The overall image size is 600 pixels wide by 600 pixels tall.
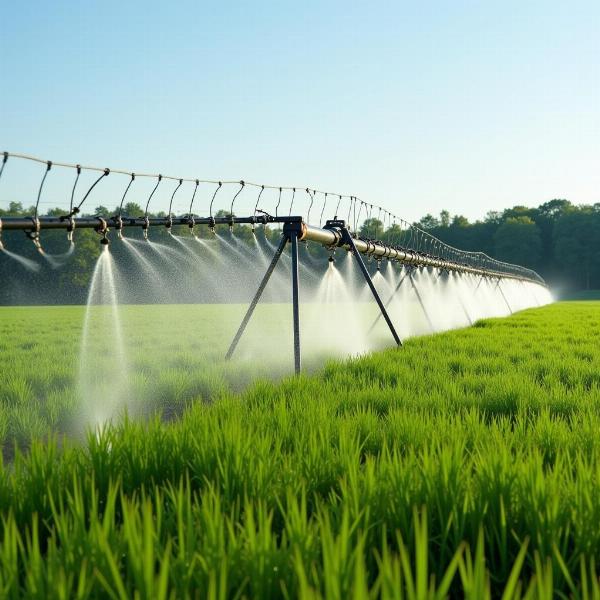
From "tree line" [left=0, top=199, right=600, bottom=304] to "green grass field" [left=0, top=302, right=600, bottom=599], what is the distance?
3250 cm

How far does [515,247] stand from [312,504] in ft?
322

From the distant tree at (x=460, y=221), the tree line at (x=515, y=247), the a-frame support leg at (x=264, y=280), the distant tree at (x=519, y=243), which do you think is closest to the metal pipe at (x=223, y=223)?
the a-frame support leg at (x=264, y=280)

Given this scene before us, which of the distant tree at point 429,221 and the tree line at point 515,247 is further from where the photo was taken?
the distant tree at point 429,221

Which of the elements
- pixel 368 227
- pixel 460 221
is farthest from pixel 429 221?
pixel 368 227

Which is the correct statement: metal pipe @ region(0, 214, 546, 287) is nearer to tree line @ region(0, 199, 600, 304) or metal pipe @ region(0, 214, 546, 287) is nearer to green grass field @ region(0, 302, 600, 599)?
green grass field @ region(0, 302, 600, 599)

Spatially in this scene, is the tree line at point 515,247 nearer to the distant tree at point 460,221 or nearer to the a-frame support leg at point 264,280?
the distant tree at point 460,221

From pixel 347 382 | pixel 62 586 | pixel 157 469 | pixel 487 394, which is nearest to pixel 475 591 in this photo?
pixel 62 586

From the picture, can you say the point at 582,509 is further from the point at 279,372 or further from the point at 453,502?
the point at 279,372

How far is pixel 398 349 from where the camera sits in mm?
9328

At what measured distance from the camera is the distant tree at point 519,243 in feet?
310

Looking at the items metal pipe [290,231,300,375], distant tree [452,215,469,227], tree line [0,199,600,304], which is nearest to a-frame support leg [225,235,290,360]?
metal pipe [290,231,300,375]

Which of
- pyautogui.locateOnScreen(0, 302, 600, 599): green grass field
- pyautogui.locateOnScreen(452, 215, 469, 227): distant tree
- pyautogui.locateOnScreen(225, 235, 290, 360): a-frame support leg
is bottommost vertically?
pyautogui.locateOnScreen(0, 302, 600, 599): green grass field

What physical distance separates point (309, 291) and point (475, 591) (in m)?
53.4

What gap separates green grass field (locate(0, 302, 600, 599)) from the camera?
154 centimetres
